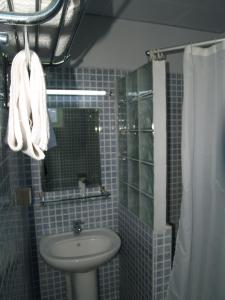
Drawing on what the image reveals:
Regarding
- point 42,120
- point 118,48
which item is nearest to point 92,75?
point 118,48

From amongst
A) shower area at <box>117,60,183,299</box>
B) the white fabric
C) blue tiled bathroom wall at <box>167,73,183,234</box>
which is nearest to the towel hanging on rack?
the white fabric

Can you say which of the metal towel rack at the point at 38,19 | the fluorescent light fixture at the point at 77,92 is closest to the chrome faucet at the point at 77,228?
the fluorescent light fixture at the point at 77,92

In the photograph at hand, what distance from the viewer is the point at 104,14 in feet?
5.53

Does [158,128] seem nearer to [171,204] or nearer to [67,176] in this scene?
[67,176]

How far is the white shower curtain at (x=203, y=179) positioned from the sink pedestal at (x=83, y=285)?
609 millimetres

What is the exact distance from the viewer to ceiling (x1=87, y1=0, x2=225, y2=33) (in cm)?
155

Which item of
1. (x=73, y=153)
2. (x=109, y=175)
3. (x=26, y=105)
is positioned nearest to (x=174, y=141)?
(x=109, y=175)

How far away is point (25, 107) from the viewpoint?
619 millimetres

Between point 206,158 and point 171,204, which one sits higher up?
point 206,158

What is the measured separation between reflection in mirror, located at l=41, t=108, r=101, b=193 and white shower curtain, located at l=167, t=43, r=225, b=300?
2.51 ft

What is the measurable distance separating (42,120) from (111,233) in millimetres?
1325

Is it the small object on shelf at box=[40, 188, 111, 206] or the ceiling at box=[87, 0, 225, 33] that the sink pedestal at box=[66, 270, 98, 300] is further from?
the ceiling at box=[87, 0, 225, 33]

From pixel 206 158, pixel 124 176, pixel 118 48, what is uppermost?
pixel 118 48

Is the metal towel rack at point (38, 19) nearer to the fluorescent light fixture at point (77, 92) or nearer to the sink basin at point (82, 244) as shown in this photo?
the fluorescent light fixture at point (77, 92)
